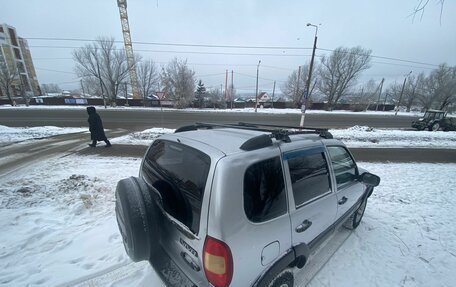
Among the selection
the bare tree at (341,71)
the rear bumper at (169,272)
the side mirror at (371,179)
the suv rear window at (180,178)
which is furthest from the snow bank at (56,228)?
the bare tree at (341,71)

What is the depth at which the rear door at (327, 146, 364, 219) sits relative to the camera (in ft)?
8.44

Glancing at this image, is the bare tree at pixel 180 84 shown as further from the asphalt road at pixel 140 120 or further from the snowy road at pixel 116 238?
the snowy road at pixel 116 238

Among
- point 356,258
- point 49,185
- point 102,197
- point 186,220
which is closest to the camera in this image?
point 186,220

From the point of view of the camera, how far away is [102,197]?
4.27m

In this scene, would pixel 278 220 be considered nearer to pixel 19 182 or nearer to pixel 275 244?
pixel 275 244

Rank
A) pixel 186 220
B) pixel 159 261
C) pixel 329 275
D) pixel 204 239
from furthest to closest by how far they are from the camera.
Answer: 1. pixel 329 275
2. pixel 159 261
3. pixel 186 220
4. pixel 204 239

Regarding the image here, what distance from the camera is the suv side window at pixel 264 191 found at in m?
1.54

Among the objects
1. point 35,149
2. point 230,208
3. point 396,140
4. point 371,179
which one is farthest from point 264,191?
point 396,140

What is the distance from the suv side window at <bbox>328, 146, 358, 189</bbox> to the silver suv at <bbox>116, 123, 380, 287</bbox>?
0.29 metres

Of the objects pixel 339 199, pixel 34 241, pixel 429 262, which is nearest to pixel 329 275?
pixel 339 199

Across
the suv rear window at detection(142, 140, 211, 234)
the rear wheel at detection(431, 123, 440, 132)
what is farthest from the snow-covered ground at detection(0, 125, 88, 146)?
the rear wheel at detection(431, 123, 440, 132)

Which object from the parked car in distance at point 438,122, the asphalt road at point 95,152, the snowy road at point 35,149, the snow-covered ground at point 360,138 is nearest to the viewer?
the snowy road at point 35,149

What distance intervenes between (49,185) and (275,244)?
5705 mm

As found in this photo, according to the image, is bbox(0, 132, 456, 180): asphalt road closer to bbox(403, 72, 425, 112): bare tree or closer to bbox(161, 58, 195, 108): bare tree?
bbox(161, 58, 195, 108): bare tree
